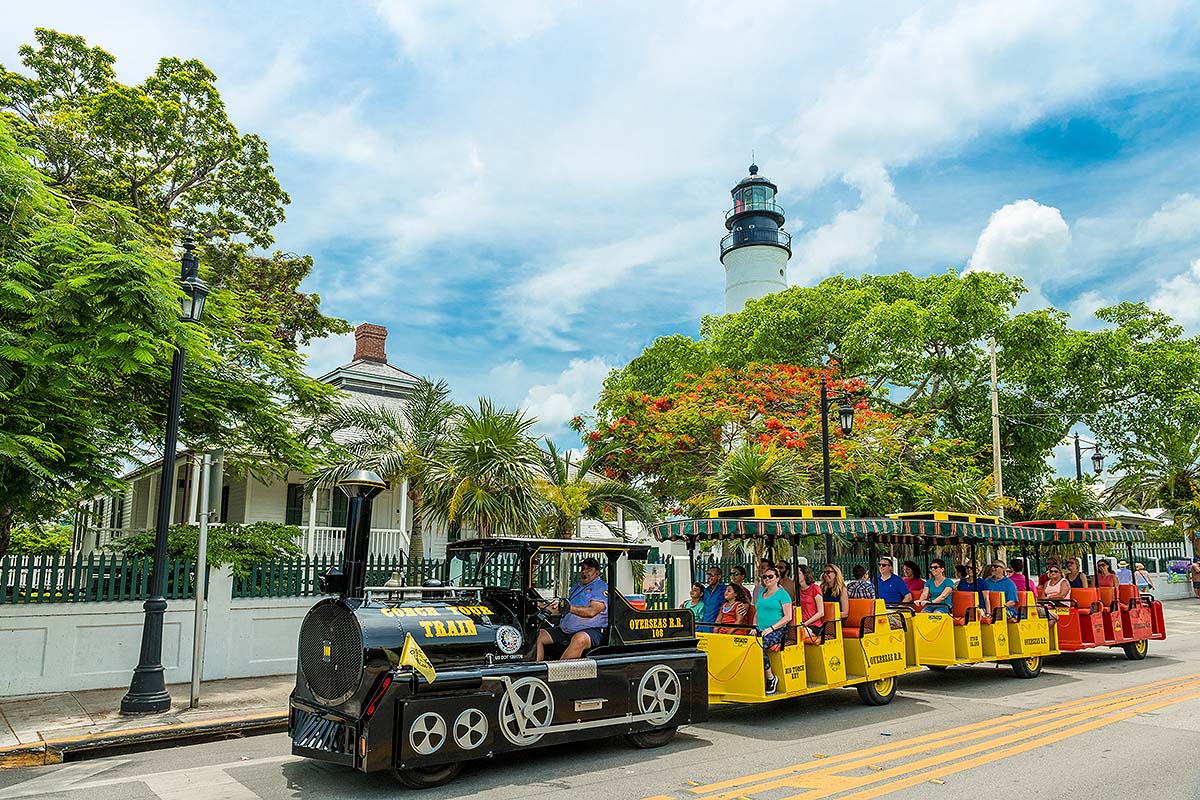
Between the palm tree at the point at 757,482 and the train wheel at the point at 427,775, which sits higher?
the palm tree at the point at 757,482

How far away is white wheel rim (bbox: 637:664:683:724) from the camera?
826 cm

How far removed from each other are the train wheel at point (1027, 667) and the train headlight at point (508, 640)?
888 cm

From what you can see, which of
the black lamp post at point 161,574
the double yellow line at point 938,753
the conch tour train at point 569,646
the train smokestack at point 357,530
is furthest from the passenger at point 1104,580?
the black lamp post at point 161,574

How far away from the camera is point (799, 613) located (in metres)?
10.2

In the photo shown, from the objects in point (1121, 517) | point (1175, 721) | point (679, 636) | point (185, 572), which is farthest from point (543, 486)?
point (1121, 517)

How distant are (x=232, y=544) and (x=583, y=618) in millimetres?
7789

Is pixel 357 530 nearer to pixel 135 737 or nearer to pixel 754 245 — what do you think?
pixel 135 737

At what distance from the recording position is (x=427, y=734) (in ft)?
22.2

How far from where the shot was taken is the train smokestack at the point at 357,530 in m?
7.43

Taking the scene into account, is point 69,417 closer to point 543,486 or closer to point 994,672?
point 543,486

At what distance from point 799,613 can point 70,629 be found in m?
9.22

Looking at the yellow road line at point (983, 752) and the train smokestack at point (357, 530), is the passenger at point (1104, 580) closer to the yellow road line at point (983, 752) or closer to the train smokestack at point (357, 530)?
the yellow road line at point (983, 752)

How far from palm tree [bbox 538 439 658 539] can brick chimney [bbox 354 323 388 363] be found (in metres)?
13.4

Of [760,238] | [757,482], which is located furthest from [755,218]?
[757,482]
